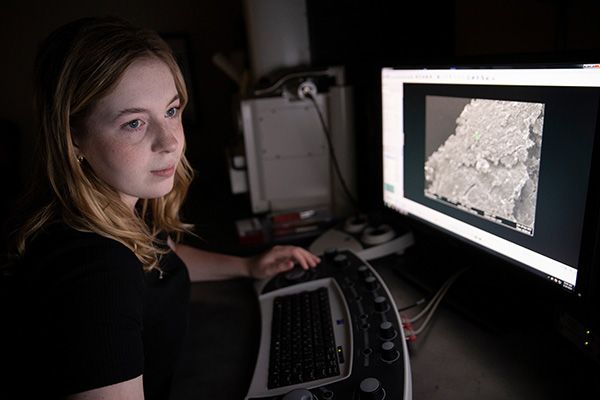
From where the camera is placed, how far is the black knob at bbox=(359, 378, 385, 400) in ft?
1.76

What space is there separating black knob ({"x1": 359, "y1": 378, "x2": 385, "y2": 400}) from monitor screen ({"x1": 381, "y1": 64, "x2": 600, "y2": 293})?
31cm

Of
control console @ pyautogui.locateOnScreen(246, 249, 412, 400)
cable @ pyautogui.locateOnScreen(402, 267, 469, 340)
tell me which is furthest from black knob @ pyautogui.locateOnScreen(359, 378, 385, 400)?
cable @ pyautogui.locateOnScreen(402, 267, 469, 340)

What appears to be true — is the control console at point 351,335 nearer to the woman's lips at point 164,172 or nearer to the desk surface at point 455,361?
the desk surface at point 455,361

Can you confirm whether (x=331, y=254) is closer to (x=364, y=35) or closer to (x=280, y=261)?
(x=280, y=261)

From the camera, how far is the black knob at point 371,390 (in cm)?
54

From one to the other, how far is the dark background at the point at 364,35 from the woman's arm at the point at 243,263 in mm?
186

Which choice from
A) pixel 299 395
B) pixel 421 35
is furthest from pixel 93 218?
pixel 421 35

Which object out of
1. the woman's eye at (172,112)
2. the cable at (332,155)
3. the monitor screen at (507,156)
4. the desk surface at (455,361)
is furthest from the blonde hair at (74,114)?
the cable at (332,155)

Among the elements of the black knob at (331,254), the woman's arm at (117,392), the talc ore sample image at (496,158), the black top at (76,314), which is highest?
the talc ore sample image at (496,158)

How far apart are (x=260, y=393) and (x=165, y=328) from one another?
247mm

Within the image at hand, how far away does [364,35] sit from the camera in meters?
1.27

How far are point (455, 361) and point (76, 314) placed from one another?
1.81 ft

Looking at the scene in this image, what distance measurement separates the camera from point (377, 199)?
3.53 ft

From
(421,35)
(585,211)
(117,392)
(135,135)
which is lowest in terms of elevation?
(117,392)
